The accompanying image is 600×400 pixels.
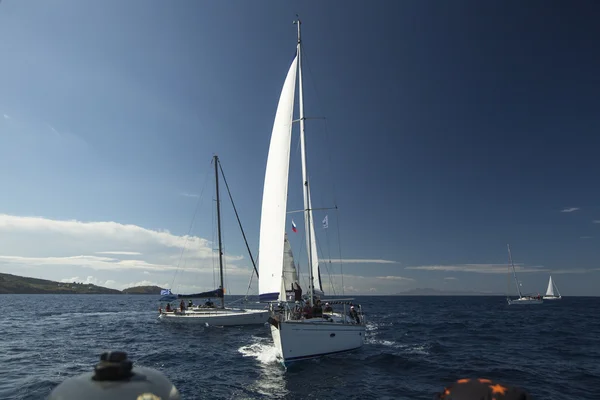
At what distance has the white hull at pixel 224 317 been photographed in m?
37.6

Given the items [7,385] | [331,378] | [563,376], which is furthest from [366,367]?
[7,385]

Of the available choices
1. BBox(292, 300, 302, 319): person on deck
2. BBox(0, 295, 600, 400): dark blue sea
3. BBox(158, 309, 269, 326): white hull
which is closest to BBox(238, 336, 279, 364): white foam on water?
BBox(0, 295, 600, 400): dark blue sea

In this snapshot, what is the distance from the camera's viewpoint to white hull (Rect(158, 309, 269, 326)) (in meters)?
37.6

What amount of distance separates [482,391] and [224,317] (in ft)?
119

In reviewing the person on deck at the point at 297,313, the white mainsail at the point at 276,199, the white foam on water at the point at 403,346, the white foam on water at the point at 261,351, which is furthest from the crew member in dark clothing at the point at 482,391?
the white foam on water at the point at 403,346

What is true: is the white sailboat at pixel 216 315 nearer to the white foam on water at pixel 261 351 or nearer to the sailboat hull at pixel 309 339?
the white foam on water at pixel 261 351

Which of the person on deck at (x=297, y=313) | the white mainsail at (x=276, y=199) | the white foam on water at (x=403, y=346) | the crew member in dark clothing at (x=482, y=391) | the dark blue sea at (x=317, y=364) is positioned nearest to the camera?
the crew member in dark clothing at (x=482, y=391)

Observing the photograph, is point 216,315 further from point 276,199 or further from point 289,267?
point 276,199

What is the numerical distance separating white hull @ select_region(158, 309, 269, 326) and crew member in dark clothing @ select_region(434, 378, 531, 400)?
35.4 m

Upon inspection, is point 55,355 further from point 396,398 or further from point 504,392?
point 504,392

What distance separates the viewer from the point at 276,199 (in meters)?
24.0

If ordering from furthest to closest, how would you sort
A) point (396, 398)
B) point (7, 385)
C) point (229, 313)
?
point (229, 313) < point (7, 385) < point (396, 398)

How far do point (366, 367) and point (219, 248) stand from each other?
103 ft

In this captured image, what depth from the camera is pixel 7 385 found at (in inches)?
623
